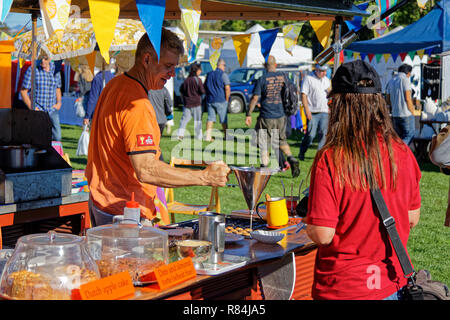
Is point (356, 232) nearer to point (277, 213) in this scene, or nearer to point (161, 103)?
point (277, 213)

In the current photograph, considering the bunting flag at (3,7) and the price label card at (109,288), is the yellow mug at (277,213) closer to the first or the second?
the price label card at (109,288)

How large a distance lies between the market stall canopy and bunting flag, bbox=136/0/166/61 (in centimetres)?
60

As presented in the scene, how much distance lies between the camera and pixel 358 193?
2416 millimetres

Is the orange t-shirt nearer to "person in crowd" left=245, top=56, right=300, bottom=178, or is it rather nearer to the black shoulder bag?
the black shoulder bag

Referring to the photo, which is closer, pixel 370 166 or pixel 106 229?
pixel 370 166

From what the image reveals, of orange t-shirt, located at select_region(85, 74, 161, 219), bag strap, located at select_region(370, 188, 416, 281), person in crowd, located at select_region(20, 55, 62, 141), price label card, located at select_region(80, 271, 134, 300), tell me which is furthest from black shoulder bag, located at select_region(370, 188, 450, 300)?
person in crowd, located at select_region(20, 55, 62, 141)

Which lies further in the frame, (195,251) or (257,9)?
(257,9)

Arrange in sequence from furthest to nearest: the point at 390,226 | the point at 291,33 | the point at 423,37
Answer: the point at 423,37, the point at 291,33, the point at 390,226

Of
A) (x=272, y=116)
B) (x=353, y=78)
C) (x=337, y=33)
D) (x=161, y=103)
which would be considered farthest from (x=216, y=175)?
(x=272, y=116)

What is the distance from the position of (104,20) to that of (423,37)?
11206 millimetres
